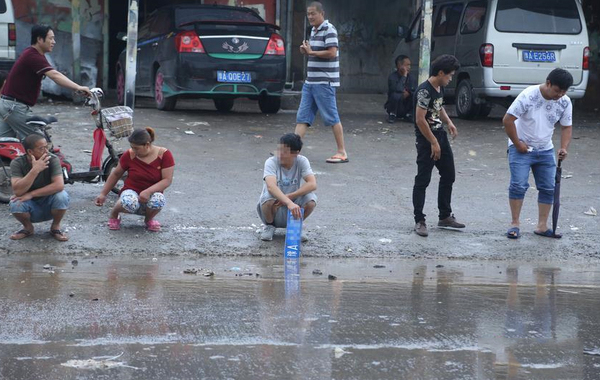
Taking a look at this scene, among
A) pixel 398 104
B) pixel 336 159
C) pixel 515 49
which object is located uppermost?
pixel 515 49

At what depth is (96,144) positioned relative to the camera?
9008mm

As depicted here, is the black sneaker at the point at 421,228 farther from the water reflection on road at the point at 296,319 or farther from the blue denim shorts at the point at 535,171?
the blue denim shorts at the point at 535,171

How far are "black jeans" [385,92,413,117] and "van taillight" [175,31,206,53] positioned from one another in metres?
3.03

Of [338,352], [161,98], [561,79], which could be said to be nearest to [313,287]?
[338,352]

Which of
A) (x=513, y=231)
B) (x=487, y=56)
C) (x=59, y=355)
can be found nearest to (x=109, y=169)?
(x=513, y=231)

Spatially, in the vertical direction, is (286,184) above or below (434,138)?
below

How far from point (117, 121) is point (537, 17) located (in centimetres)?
830

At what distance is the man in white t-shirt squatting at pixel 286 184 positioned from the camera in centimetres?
788

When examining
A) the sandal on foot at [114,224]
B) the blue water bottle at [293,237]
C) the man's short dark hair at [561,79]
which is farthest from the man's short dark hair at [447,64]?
the sandal on foot at [114,224]

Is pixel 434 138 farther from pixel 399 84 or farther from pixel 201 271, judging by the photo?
pixel 399 84

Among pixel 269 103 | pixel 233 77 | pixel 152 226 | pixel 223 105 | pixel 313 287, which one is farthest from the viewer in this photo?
pixel 223 105

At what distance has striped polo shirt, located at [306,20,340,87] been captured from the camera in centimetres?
1104

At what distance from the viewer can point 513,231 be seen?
333 inches

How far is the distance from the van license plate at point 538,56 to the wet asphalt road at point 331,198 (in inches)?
46.2
